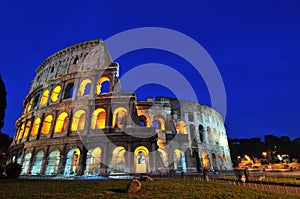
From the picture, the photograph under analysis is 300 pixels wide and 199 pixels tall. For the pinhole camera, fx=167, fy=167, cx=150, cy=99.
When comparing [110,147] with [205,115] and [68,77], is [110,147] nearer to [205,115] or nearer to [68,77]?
[68,77]

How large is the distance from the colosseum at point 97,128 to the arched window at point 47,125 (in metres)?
0.13

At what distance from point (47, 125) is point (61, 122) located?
2566 millimetres

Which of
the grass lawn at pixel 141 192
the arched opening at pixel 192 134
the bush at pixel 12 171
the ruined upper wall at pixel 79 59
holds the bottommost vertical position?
the grass lawn at pixel 141 192

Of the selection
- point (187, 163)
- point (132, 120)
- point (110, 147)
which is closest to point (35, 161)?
point (110, 147)

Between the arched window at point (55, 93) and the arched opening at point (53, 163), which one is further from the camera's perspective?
the arched window at point (55, 93)

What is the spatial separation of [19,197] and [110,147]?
12.9m

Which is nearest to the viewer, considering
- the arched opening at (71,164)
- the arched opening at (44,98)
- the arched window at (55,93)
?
the arched opening at (71,164)

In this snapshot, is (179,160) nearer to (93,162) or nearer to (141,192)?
(93,162)

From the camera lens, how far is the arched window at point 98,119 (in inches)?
889

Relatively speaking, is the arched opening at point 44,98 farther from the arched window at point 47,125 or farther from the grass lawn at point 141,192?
the grass lawn at point 141,192

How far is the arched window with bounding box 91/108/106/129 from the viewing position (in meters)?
22.6

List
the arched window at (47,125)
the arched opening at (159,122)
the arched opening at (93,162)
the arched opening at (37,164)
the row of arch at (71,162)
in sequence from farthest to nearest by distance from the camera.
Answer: the arched opening at (159,122) < the arched window at (47,125) < the arched opening at (37,164) < the arched opening at (93,162) < the row of arch at (71,162)

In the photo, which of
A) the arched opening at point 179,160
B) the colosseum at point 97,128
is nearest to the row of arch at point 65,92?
the colosseum at point 97,128

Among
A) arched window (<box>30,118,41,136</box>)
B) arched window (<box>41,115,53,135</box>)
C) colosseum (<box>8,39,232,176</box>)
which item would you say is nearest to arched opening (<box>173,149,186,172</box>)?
colosseum (<box>8,39,232,176</box>)
